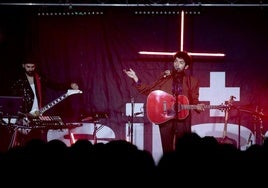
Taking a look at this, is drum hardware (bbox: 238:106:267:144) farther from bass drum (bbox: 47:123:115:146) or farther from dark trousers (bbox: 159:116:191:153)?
bass drum (bbox: 47:123:115:146)

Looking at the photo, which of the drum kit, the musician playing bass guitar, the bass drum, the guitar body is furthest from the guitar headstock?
the drum kit

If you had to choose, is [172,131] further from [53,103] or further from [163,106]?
[53,103]

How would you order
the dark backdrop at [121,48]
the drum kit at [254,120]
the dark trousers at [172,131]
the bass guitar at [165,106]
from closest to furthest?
the dark trousers at [172,131]
the bass guitar at [165,106]
the drum kit at [254,120]
the dark backdrop at [121,48]

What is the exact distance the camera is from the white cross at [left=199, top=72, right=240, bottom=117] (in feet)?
33.4

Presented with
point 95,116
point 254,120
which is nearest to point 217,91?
point 254,120

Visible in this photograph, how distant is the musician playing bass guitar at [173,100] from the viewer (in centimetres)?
815

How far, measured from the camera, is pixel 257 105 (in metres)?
9.55

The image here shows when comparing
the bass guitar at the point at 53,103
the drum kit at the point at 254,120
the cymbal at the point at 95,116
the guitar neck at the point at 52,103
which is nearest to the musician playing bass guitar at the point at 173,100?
the drum kit at the point at 254,120

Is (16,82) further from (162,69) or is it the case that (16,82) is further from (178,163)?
(178,163)

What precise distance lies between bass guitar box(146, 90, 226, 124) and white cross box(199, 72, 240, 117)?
1221 millimetres

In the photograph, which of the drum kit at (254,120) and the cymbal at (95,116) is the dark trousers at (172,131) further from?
the cymbal at (95,116)

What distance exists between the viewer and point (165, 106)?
8.75 metres

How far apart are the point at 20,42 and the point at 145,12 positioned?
118 inches

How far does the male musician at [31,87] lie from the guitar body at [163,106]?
1920 millimetres
